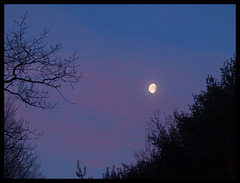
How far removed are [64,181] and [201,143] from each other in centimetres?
482

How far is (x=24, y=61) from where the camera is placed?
13.8 meters

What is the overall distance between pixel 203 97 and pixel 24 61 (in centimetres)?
745

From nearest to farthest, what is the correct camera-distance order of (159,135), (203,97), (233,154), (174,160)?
(233,154) < (174,160) < (159,135) < (203,97)

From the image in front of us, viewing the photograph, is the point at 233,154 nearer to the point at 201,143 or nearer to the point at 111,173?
the point at 201,143

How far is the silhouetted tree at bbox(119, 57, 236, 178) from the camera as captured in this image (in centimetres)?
965

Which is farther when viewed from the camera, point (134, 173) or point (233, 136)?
point (134, 173)

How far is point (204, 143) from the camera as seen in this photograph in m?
10.9

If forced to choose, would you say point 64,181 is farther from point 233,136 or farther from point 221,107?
Answer: point 221,107

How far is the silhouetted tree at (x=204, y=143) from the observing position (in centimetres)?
965
